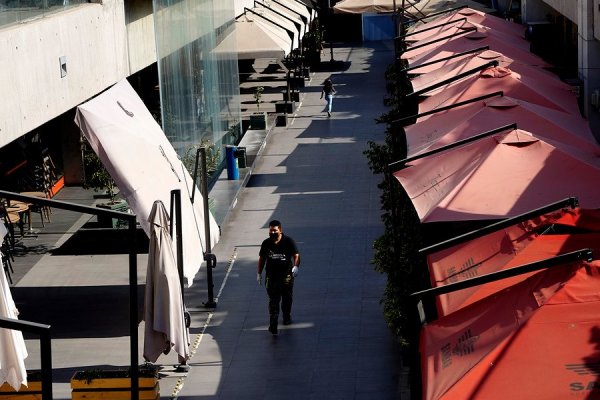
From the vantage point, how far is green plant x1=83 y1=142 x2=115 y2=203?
24766mm

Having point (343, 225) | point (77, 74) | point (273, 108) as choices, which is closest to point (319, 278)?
point (343, 225)

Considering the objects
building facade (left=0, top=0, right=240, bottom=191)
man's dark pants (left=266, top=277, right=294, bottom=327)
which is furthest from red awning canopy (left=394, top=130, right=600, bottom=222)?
building facade (left=0, top=0, right=240, bottom=191)

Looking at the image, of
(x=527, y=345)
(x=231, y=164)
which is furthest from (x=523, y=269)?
(x=231, y=164)

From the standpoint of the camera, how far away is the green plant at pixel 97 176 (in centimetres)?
2477

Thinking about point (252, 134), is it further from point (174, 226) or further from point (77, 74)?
point (174, 226)

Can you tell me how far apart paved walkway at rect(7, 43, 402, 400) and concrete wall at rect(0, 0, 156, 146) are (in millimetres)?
2950

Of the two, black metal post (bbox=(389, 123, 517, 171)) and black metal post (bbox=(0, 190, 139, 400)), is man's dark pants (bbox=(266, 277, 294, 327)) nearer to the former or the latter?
black metal post (bbox=(389, 123, 517, 171))

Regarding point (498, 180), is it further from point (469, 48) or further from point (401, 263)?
point (469, 48)

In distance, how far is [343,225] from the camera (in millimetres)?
24703

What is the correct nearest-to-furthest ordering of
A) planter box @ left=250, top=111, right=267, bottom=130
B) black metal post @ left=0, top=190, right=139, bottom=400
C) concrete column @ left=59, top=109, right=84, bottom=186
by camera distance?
black metal post @ left=0, top=190, right=139, bottom=400 < concrete column @ left=59, top=109, right=84, bottom=186 < planter box @ left=250, top=111, right=267, bottom=130

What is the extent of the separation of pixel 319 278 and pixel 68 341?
15.7 feet

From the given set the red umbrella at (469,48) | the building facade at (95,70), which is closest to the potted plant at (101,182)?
the building facade at (95,70)

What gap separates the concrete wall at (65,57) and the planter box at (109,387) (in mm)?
5254

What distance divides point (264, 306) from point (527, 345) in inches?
423
